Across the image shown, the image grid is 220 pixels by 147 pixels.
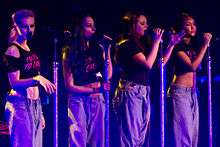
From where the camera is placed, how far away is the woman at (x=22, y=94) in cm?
552

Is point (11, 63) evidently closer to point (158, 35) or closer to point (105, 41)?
point (105, 41)

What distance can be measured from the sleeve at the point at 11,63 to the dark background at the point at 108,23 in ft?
2.94

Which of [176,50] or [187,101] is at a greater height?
[176,50]

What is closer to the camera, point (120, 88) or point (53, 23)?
point (120, 88)

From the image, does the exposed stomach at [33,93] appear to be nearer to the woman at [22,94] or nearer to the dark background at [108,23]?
the woman at [22,94]

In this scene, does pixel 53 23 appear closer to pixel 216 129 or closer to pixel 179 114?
pixel 179 114

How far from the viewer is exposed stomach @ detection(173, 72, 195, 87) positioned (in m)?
6.30

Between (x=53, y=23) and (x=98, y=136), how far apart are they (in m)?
1.68

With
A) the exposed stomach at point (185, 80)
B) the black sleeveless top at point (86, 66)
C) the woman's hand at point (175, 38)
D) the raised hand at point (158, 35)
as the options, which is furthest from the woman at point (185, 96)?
the black sleeveless top at point (86, 66)

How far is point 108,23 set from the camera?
24.2 ft

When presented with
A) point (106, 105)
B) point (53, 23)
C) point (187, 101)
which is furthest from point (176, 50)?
point (53, 23)

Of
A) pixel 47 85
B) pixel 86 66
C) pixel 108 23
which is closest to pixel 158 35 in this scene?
pixel 86 66

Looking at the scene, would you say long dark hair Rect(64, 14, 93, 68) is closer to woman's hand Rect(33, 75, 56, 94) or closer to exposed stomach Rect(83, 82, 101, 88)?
exposed stomach Rect(83, 82, 101, 88)

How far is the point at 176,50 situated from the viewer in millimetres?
6438
